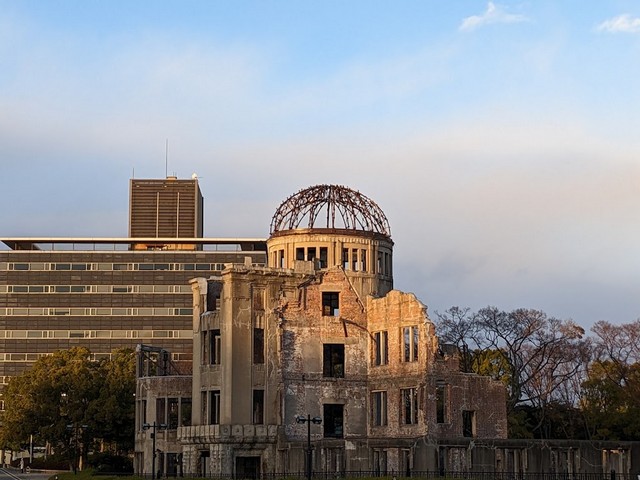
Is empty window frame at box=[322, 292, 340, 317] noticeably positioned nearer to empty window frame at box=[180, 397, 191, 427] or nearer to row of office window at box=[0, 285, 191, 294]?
empty window frame at box=[180, 397, 191, 427]

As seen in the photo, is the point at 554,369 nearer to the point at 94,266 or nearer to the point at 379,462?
the point at 379,462

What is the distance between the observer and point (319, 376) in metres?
78.6

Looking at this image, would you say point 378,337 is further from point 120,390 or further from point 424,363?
point 120,390

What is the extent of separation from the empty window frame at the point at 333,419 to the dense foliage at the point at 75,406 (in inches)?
1080

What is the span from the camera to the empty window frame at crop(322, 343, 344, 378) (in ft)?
261

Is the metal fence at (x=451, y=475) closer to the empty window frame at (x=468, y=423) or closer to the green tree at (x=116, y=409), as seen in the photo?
the empty window frame at (x=468, y=423)

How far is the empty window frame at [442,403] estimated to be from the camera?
75062 mm

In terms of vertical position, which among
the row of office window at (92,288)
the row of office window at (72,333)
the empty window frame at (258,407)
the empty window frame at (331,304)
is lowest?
the empty window frame at (258,407)

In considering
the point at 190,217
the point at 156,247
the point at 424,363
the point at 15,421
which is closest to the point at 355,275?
the point at 424,363

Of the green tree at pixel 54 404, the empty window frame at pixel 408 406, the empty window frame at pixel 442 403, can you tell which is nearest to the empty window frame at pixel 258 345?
the empty window frame at pixel 408 406

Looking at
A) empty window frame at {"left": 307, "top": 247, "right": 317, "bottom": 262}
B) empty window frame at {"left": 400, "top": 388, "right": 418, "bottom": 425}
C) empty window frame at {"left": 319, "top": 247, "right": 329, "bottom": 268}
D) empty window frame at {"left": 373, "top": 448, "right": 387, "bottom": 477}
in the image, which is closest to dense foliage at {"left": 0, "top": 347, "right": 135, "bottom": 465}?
empty window frame at {"left": 307, "top": 247, "right": 317, "bottom": 262}

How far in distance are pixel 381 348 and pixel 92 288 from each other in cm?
8268

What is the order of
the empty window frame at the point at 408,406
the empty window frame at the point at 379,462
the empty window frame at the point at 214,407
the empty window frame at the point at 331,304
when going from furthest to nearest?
the empty window frame at the point at 331,304 < the empty window frame at the point at 214,407 < the empty window frame at the point at 379,462 < the empty window frame at the point at 408,406

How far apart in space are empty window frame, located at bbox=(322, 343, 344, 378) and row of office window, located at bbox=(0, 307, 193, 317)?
7508 cm
